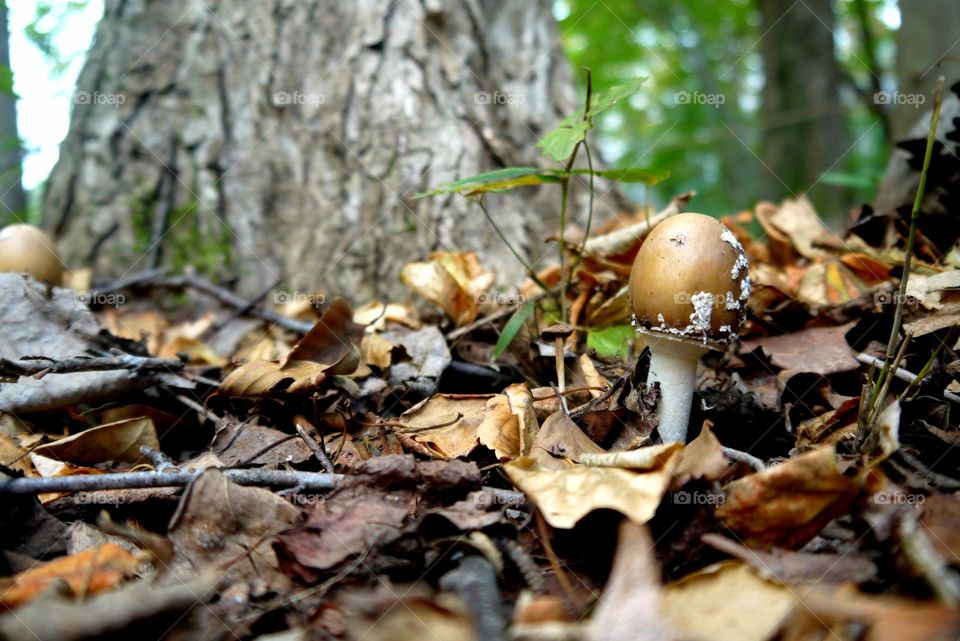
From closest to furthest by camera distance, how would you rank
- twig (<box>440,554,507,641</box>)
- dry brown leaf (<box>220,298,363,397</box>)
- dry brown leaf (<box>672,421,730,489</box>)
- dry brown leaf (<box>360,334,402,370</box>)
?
1. twig (<box>440,554,507,641</box>)
2. dry brown leaf (<box>672,421,730,489</box>)
3. dry brown leaf (<box>220,298,363,397</box>)
4. dry brown leaf (<box>360,334,402,370</box>)

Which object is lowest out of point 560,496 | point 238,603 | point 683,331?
point 238,603

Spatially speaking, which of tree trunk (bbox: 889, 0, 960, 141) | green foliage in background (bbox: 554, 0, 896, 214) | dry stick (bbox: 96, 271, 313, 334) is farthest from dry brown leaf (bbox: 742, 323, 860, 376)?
green foliage in background (bbox: 554, 0, 896, 214)

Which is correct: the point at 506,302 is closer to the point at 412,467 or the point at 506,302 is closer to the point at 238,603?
the point at 412,467

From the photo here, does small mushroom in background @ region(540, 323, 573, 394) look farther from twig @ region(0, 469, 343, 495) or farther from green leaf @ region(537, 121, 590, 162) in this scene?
twig @ region(0, 469, 343, 495)

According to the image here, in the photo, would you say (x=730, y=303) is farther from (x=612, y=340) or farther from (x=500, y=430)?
(x=500, y=430)

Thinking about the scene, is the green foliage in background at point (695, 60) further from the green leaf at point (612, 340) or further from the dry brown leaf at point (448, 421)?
the dry brown leaf at point (448, 421)

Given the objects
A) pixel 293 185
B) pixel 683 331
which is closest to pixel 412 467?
pixel 683 331

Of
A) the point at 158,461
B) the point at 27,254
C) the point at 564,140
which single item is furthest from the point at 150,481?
the point at 27,254
